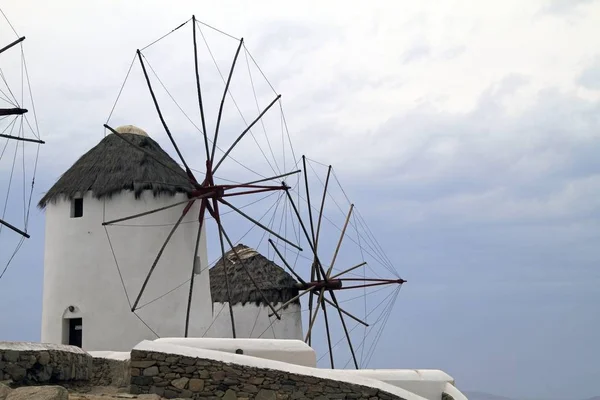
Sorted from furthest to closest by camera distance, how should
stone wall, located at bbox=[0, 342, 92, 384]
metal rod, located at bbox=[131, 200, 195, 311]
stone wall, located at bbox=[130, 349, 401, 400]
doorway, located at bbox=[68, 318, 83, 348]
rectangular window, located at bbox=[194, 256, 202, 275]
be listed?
rectangular window, located at bbox=[194, 256, 202, 275] → doorway, located at bbox=[68, 318, 83, 348] → metal rod, located at bbox=[131, 200, 195, 311] → stone wall, located at bbox=[130, 349, 401, 400] → stone wall, located at bbox=[0, 342, 92, 384]

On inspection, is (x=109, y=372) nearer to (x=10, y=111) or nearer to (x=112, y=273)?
(x=10, y=111)

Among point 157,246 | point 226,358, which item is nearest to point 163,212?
point 157,246

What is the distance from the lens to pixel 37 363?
35.3ft

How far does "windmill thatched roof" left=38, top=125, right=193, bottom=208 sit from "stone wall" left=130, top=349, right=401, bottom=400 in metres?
6.69

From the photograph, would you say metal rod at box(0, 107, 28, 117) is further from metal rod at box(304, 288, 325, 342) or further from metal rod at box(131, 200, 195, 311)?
metal rod at box(304, 288, 325, 342)

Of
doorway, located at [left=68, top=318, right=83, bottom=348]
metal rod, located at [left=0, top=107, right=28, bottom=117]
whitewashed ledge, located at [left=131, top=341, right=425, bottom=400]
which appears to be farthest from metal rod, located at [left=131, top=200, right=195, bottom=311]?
whitewashed ledge, located at [left=131, top=341, right=425, bottom=400]

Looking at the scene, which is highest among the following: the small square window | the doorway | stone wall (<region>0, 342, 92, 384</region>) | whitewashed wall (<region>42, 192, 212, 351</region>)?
the small square window

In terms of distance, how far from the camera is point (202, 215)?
18094mm

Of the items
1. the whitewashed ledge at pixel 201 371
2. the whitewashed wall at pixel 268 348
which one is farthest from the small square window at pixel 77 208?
the whitewashed ledge at pixel 201 371


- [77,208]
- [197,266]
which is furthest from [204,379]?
[77,208]

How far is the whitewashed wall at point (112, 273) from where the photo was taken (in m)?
17.2

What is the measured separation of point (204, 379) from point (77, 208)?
797 centimetres

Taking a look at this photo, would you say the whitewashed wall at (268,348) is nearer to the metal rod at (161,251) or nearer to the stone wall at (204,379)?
the stone wall at (204,379)

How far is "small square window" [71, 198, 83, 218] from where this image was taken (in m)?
18.0
